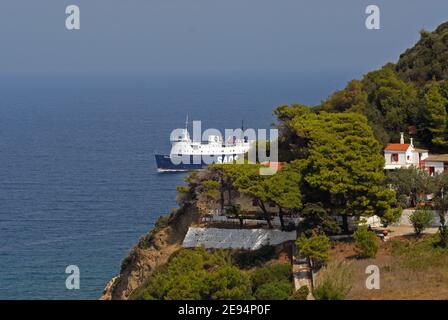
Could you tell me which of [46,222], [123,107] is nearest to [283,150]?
[46,222]

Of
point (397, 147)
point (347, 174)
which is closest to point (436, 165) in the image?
point (397, 147)

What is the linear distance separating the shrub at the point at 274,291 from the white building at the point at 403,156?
12353 mm

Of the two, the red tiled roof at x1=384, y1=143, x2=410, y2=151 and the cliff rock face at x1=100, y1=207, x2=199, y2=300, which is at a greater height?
the red tiled roof at x1=384, y1=143, x2=410, y2=151

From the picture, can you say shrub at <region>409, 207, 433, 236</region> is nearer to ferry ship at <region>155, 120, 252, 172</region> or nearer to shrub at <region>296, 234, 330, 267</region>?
shrub at <region>296, 234, 330, 267</region>

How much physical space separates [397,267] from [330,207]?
4.78 m

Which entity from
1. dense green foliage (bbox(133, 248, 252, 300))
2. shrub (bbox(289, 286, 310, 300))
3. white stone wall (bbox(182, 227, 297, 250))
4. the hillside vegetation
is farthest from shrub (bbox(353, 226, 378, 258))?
the hillside vegetation

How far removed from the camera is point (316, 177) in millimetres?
31375

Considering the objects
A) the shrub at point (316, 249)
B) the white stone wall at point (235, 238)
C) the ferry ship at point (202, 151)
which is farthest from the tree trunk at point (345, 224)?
the ferry ship at point (202, 151)

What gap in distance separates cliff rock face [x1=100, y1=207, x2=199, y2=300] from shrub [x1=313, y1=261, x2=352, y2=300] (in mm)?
8551

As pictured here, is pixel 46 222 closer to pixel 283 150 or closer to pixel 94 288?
pixel 94 288

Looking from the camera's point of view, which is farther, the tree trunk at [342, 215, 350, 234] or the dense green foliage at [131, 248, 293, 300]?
the tree trunk at [342, 215, 350, 234]

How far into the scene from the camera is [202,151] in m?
92.6

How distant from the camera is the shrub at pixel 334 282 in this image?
24031mm

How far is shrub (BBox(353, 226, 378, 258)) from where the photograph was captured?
28859mm
